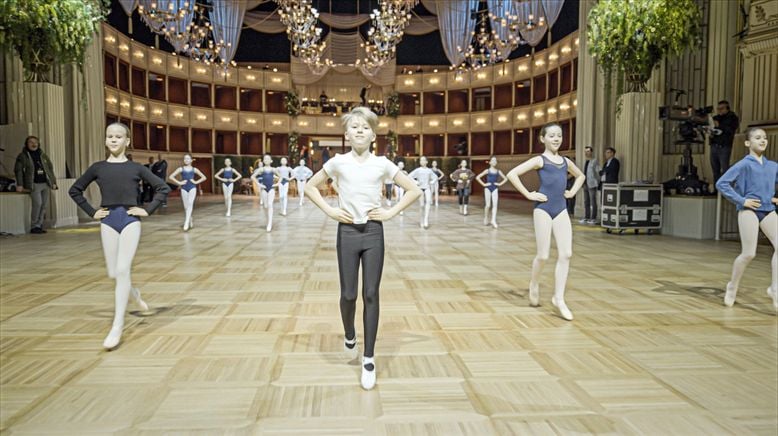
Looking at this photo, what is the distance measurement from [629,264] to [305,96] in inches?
1058

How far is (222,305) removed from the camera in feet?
16.4

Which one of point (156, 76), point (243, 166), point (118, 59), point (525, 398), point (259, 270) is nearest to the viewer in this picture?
point (525, 398)

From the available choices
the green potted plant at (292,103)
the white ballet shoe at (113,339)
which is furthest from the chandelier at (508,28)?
the white ballet shoe at (113,339)

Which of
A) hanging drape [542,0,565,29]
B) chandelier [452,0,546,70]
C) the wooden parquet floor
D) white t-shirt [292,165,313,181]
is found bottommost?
the wooden parquet floor

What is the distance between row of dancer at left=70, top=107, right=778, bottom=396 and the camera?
3143 mm

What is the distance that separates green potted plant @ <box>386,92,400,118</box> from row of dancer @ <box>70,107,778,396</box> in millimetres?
26543

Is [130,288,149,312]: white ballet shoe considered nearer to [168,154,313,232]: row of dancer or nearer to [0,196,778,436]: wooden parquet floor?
[0,196,778,436]: wooden parquet floor

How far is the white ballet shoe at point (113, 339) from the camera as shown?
3.74 metres

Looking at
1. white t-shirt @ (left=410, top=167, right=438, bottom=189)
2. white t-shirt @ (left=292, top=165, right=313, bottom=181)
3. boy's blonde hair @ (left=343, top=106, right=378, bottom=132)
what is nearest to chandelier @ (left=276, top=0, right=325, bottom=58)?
Result: white t-shirt @ (left=292, top=165, right=313, bottom=181)

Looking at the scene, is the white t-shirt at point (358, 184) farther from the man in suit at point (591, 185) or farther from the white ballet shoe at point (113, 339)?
the man in suit at point (591, 185)

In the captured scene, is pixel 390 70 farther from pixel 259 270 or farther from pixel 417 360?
pixel 417 360

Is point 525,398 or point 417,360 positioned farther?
point 417,360

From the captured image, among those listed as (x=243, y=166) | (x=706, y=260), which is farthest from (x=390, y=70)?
(x=706, y=260)

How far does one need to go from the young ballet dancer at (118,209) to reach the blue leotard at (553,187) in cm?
306
